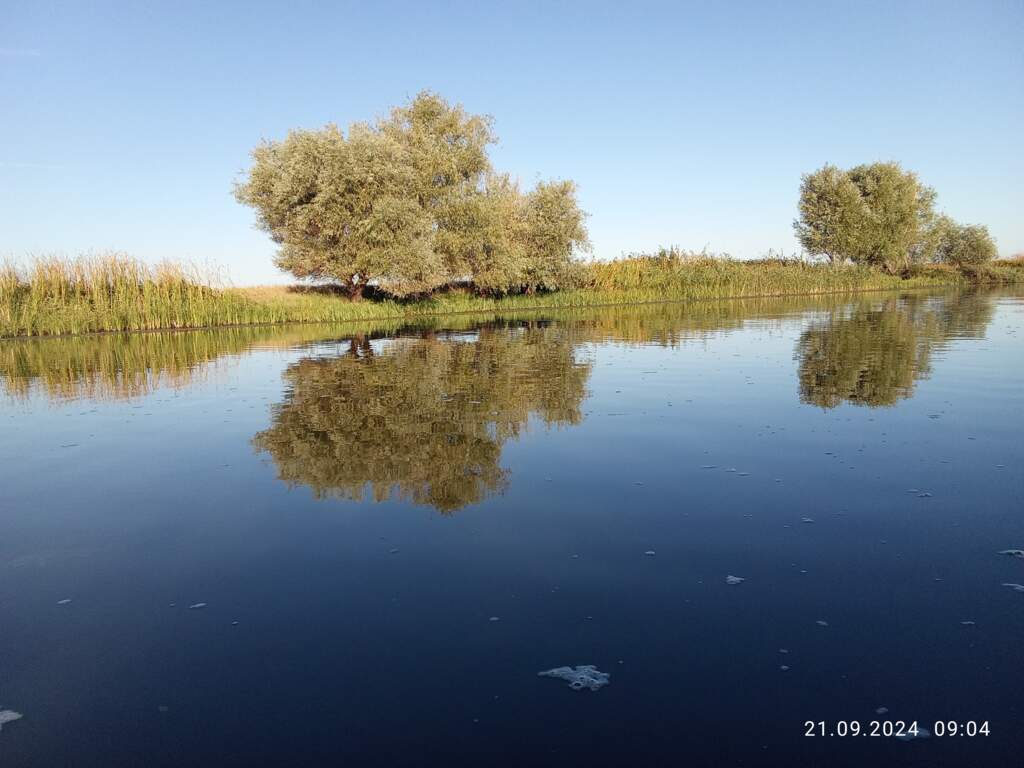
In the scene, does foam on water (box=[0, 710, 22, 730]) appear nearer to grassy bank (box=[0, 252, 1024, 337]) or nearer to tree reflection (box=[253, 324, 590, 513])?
tree reflection (box=[253, 324, 590, 513])

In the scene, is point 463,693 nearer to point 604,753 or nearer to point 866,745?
point 604,753

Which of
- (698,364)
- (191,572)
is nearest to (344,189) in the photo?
(698,364)

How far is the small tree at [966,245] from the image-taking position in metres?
79.6

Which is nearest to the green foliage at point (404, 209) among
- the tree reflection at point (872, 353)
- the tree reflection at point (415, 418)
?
the tree reflection at point (415, 418)

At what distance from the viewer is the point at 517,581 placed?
508 cm

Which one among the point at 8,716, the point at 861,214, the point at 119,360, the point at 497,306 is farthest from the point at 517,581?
the point at 861,214

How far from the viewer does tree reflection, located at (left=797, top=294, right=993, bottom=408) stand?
1189 cm

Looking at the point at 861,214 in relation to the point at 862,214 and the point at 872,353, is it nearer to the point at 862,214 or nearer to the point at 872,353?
the point at 862,214

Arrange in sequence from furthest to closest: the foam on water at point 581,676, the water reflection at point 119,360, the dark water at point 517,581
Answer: the water reflection at point 119,360, the foam on water at point 581,676, the dark water at point 517,581

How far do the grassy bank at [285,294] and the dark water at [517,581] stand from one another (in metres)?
26.2

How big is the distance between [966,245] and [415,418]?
91.0 metres
